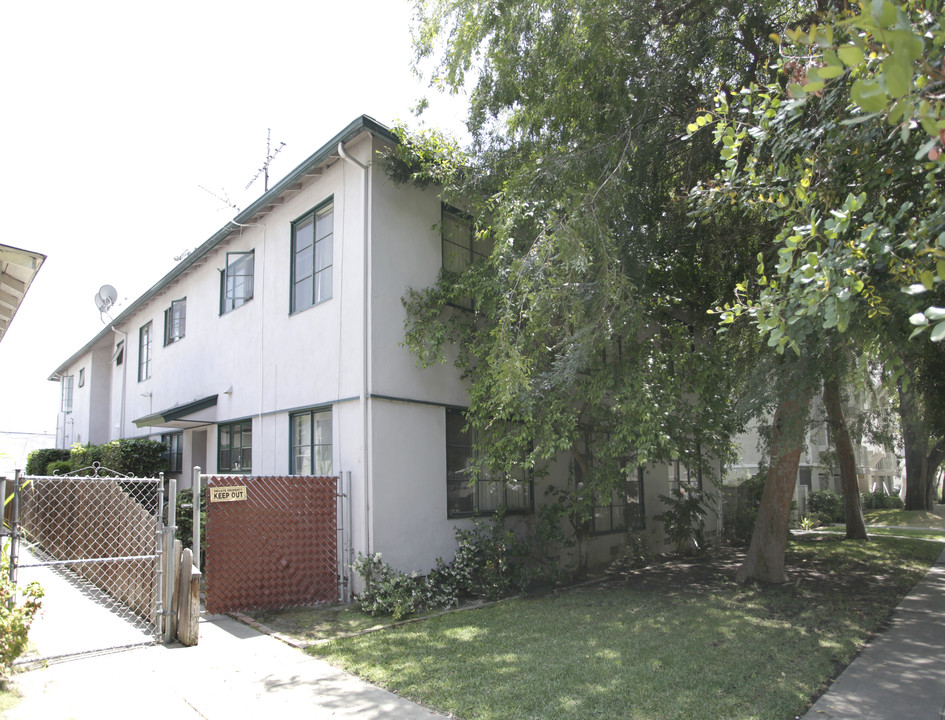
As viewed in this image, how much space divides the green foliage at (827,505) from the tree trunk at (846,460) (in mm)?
6224

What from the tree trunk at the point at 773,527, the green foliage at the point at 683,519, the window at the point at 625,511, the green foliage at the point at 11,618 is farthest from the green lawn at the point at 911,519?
the green foliage at the point at 11,618

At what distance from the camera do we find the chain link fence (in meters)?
7.03

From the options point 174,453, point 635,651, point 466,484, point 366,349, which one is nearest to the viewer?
→ point 635,651

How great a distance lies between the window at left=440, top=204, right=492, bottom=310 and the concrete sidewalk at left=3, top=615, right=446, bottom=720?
618cm

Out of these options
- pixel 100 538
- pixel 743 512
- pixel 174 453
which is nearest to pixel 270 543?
pixel 100 538

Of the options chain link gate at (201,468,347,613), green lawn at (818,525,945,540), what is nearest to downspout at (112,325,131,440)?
chain link gate at (201,468,347,613)

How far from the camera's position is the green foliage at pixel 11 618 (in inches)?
195

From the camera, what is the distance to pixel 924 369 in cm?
1012

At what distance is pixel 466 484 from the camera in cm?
1049

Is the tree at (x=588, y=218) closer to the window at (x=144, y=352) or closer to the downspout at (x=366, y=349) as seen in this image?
the downspout at (x=366, y=349)

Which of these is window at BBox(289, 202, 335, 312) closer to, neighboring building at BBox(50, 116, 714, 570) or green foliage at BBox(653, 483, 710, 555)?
neighboring building at BBox(50, 116, 714, 570)

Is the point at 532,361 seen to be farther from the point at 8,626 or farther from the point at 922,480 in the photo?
the point at 922,480

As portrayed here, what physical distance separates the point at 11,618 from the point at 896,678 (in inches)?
294

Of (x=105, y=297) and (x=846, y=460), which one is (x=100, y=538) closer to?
(x=105, y=297)
